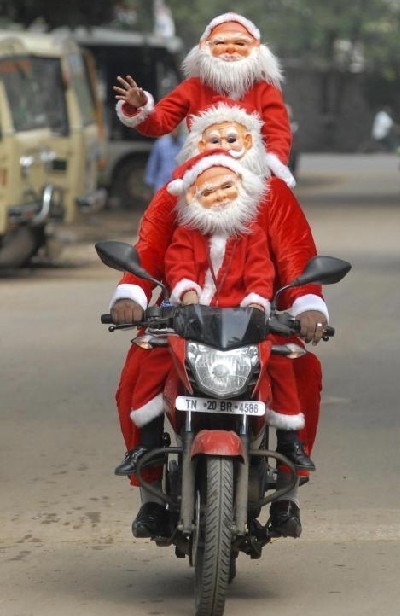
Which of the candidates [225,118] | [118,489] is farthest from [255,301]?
[118,489]

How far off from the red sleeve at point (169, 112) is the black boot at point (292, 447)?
207cm

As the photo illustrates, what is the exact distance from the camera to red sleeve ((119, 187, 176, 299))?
633 centimetres

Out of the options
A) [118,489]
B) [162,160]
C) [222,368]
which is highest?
[222,368]

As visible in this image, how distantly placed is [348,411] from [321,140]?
4498cm

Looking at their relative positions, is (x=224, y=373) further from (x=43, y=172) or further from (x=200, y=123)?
(x=43, y=172)

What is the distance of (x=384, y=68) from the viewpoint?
54.2 metres

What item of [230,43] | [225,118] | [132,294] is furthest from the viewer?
[230,43]

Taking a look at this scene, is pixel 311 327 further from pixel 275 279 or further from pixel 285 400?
pixel 275 279

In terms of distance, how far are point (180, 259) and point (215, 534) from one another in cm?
103

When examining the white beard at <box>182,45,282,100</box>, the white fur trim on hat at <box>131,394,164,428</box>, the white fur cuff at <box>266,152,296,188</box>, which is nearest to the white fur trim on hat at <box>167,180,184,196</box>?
the white fur trim on hat at <box>131,394,164,428</box>

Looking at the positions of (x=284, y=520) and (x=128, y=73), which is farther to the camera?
(x=128, y=73)

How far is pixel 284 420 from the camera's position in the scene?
6.10 metres

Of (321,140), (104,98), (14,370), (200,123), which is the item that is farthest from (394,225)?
(321,140)

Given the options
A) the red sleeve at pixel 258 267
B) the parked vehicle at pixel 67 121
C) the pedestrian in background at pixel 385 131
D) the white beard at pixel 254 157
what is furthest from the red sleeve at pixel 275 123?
the pedestrian in background at pixel 385 131
